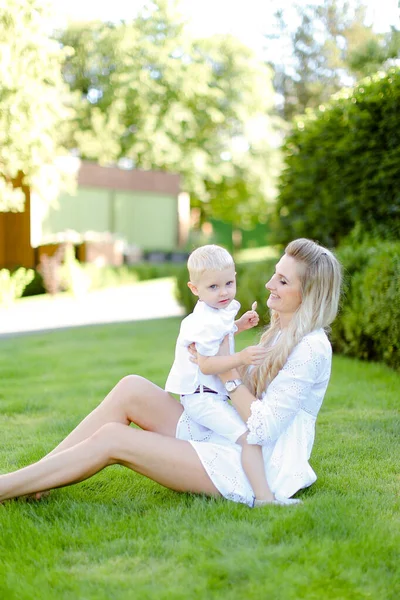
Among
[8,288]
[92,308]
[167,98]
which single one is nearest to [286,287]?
[92,308]

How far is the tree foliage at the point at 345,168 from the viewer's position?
9000 mm

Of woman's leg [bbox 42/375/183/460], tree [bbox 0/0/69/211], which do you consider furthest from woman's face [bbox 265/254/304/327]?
tree [bbox 0/0/69/211]

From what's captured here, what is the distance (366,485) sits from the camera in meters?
3.76

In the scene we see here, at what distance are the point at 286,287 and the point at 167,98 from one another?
26.5 m

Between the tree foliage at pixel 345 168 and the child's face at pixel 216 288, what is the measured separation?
580 cm

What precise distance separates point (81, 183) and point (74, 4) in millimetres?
10476

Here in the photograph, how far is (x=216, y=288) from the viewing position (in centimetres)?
344

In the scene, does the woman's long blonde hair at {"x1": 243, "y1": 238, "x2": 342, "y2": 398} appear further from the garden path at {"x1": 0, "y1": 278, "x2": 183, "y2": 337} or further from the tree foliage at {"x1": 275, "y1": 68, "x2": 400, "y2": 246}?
the garden path at {"x1": 0, "y1": 278, "x2": 183, "y2": 337}

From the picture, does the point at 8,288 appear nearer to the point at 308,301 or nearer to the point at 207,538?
the point at 308,301

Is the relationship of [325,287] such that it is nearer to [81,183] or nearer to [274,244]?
[274,244]

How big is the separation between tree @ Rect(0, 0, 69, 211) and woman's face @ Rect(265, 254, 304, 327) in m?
11.8

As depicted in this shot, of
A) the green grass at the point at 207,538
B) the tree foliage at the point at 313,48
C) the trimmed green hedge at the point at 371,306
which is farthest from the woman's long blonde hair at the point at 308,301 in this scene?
the tree foliage at the point at 313,48

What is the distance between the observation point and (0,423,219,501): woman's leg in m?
3.25

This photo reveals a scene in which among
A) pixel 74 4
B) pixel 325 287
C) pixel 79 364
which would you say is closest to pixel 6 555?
pixel 325 287
